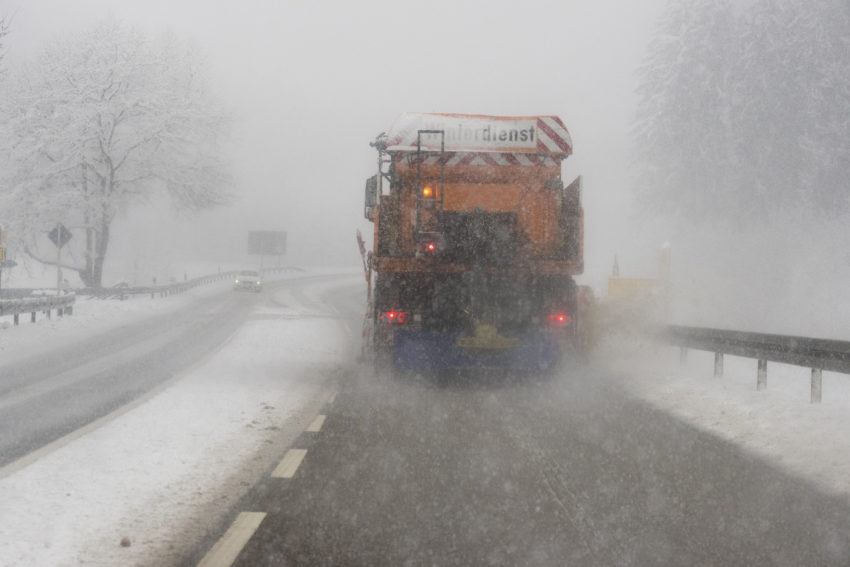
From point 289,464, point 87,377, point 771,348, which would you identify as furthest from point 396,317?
point 87,377

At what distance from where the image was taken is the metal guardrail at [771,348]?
928cm

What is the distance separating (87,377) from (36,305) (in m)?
10.7

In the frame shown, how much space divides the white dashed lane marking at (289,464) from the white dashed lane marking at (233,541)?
1059mm

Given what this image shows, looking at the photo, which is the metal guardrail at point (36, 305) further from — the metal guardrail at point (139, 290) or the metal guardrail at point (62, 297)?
the metal guardrail at point (139, 290)

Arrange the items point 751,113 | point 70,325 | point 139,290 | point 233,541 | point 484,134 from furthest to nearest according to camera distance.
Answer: point 139,290 → point 751,113 → point 70,325 → point 484,134 → point 233,541

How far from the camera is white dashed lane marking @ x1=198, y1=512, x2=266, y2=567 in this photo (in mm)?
4320

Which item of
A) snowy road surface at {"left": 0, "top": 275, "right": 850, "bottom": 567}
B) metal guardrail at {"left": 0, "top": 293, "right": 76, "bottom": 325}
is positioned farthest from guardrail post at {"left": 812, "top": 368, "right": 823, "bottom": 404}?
metal guardrail at {"left": 0, "top": 293, "right": 76, "bottom": 325}

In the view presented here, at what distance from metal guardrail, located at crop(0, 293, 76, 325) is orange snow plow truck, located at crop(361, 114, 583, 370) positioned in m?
12.2

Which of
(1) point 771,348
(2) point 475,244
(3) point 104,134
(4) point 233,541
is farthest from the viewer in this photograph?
(3) point 104,134

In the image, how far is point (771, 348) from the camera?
34.7 feet

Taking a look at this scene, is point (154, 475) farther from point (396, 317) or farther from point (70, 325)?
point (70, 325)

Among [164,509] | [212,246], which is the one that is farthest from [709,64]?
[212,246]

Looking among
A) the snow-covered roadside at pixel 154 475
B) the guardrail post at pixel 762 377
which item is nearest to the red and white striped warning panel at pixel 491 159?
the snow-covered roadside at pixel 154 475

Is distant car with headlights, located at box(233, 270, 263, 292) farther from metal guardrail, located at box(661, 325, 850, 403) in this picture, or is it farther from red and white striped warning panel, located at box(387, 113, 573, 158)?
red and white striped warning panel, located at box(387, 113, 573, 158)
